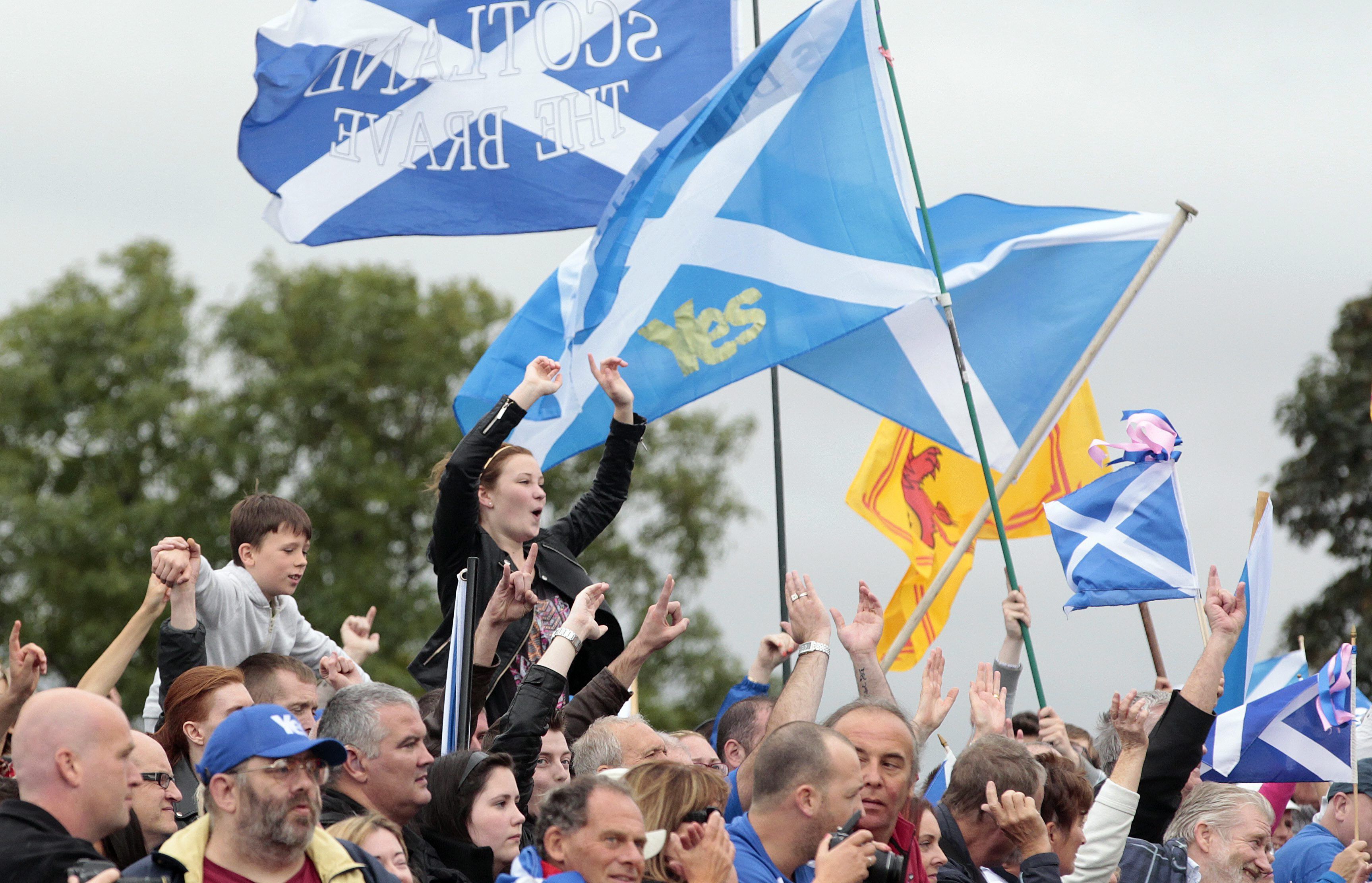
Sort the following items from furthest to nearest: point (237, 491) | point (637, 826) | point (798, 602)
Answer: point (237, 491) < point (798, 602) < point (637, 826)

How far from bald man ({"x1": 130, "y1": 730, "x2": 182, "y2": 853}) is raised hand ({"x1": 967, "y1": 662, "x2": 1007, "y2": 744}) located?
298cm

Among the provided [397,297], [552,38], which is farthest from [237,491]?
[552,38]

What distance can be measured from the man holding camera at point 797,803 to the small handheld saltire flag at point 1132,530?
3108 mm

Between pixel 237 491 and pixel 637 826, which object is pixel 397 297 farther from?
pixel 637 826

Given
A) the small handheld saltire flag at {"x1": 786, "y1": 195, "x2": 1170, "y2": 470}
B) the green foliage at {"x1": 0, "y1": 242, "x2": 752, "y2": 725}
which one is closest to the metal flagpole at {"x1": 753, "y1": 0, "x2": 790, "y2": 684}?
the small handheld saltire flag at {"x1": 786, "y1": 195, "x2": 1170, "y2": 470}

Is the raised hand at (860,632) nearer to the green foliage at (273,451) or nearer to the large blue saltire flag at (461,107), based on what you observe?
the large blue saltire flag at (461,107)

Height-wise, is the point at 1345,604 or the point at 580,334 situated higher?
the point at 580,334

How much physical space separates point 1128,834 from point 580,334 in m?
3.93

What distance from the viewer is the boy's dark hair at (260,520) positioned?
709 centimetres

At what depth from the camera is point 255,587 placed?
7109mm

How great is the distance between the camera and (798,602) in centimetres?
646

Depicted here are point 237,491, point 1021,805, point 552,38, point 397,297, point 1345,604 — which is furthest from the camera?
point 397,297

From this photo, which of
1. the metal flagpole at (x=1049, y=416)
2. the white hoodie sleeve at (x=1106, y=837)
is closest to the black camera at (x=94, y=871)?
the white hoodie sleeve at (x=1106, y=837)

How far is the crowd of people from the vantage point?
4.42 m
